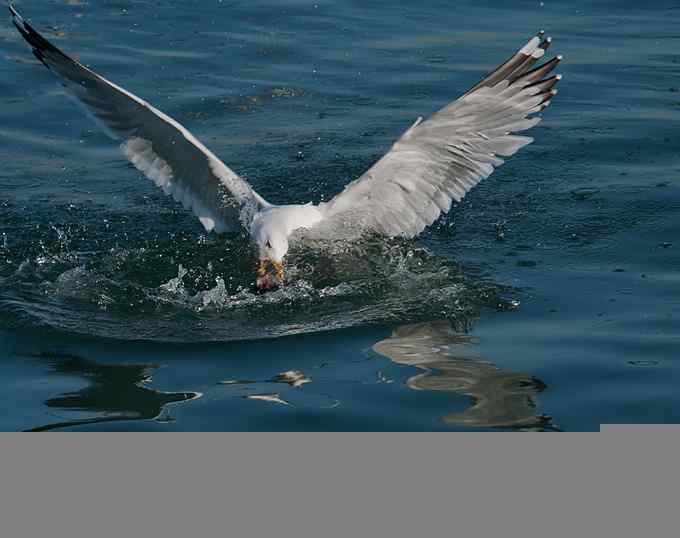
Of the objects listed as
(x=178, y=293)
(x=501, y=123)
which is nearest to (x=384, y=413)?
(x=178, y=293)

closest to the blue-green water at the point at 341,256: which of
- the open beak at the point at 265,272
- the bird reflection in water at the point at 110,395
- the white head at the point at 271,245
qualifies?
the bird reflection in water at the point at 110,395

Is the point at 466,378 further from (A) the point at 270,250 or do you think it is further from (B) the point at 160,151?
(B) the point at 160,151

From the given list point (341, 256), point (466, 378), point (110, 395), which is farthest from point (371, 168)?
point (110, 395)

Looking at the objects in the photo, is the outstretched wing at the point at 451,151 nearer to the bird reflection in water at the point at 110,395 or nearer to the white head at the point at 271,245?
the white head at the point at 271,245

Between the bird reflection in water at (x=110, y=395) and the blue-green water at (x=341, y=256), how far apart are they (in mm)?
15

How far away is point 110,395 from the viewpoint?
6238mm

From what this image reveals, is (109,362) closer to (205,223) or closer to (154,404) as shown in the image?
(154,404)

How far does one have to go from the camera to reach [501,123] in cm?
820

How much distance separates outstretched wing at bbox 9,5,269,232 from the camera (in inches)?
332

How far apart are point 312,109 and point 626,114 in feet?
9.97

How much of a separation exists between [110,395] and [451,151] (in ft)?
9.97

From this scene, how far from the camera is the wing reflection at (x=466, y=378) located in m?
5.94

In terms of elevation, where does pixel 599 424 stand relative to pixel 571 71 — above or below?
below

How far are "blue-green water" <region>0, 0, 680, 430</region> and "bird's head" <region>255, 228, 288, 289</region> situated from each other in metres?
0.20
